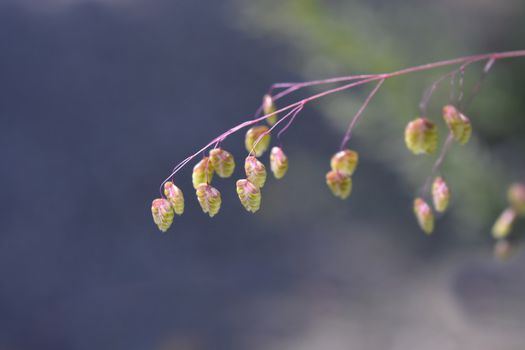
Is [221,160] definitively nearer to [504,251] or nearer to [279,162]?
[279,162]

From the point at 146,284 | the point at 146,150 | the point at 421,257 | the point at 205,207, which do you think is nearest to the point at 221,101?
the point at 146,150

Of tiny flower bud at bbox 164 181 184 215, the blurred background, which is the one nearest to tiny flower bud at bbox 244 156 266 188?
tiny flower bud at bbox 164 181 184 215

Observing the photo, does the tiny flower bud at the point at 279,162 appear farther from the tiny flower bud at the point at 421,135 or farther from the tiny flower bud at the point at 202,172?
the tiny flower bud at the point at 421,135

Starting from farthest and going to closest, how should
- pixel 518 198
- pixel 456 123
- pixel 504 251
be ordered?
pixel 504 251
pixel 518 198
pixel 456 123

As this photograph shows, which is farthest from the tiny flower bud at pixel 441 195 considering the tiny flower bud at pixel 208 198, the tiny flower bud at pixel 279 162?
the tiny flower bud at pixel 208 198

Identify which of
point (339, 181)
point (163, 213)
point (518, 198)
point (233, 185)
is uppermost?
point (233, 185)

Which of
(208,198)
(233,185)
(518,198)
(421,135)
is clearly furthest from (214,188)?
(233,185)
